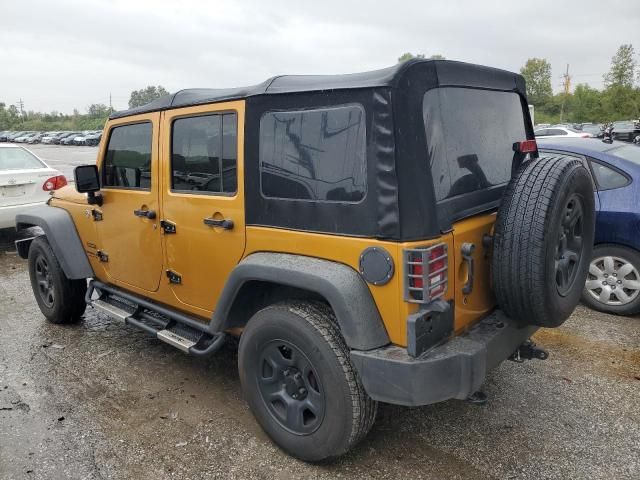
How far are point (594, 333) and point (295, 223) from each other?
3018 millimetres

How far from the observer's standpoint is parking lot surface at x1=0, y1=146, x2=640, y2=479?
8.89 ft

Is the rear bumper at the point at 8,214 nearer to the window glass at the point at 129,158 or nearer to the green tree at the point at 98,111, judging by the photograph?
the window glass at the point at 129,158

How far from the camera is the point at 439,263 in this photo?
2330 mm

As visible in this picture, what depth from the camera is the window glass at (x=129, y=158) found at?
3602 mm

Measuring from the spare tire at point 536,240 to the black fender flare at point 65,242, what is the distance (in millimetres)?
3332

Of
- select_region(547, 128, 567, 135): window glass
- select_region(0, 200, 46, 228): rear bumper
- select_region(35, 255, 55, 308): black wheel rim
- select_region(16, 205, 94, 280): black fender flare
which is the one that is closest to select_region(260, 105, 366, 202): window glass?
select_region(16, 205, 94, 280): black fender flare

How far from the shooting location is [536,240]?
94.2 inches

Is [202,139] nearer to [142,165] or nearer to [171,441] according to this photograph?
[142,165]

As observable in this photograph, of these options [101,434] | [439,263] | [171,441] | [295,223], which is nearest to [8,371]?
[101,434]

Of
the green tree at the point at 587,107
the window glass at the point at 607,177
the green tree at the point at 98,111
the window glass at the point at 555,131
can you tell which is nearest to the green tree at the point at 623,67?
the green tree at the point at 587,107

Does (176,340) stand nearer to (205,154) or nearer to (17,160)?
(205,154)

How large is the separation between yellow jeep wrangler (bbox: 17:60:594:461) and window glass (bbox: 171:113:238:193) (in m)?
0.01

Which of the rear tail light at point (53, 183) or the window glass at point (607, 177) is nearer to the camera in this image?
the window glass at point (607, 177)

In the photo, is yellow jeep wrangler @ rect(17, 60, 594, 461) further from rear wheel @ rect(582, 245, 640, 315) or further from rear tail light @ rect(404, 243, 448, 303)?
rear wheel @ rect(582, 245, 640, 315)
